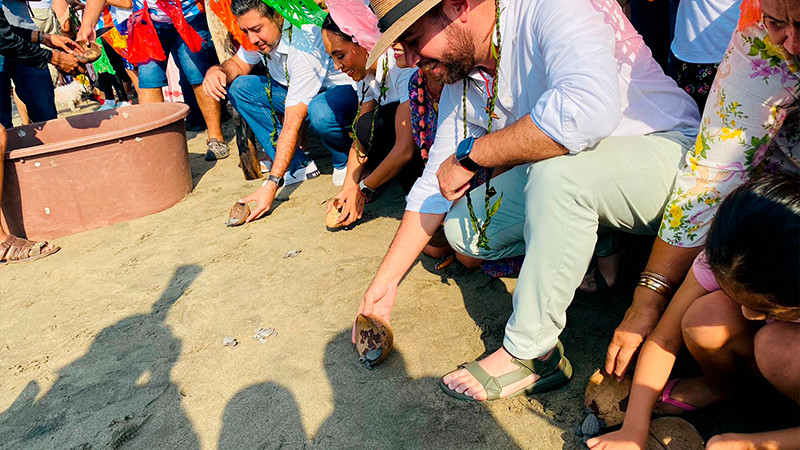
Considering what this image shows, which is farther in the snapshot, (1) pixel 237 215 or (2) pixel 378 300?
(1) pixel 237 215

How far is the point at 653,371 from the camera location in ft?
4.83

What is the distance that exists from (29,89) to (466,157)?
3.65 metres

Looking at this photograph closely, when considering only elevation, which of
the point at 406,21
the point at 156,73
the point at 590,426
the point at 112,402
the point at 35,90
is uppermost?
the point at 406,21

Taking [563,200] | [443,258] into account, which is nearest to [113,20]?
[443,258]

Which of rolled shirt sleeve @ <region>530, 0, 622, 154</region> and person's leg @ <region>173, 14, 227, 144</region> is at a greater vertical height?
rolled shirt sleeve @ <region>530, 0, 622, 154</region>

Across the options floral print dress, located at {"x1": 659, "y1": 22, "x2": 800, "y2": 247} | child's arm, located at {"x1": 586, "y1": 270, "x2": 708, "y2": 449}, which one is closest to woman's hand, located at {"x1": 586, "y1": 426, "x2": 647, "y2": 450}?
child's arm, located at {"x1": 586, "y1": 270, "x2": 708, "y2": 449}

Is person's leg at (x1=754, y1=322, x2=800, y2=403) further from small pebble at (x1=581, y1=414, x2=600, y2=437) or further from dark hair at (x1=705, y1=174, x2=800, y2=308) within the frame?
small pebble at (x1=581, y1=414, x2=600, y2=437)

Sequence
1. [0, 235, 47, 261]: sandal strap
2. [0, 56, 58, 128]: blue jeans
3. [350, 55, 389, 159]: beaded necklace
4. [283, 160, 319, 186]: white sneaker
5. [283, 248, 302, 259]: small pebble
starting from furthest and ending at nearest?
[283, 160, 319, 186]: white sneaker
[0, 56, 58, 128]: blue jeans
[0, 235, 47, 261]: sandal strap
[350, 55, 389, 159]: beaded necklace
[283, 248, 302, 259]: small pebble

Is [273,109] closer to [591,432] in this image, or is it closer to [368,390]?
[368,390]

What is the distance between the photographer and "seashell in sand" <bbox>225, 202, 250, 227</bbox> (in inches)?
131

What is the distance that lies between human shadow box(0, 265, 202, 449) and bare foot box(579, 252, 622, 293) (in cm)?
142

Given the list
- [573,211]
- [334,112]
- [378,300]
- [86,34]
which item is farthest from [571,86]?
[86,34]

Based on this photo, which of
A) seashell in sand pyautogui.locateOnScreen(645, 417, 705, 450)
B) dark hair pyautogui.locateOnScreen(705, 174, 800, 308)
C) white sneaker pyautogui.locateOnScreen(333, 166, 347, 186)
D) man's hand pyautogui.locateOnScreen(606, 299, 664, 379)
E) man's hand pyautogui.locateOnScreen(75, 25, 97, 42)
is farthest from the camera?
man's hand pyautogui.locateOnScreen(75, 25, 97, 42)

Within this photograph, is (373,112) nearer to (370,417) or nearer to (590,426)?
(370,417)
